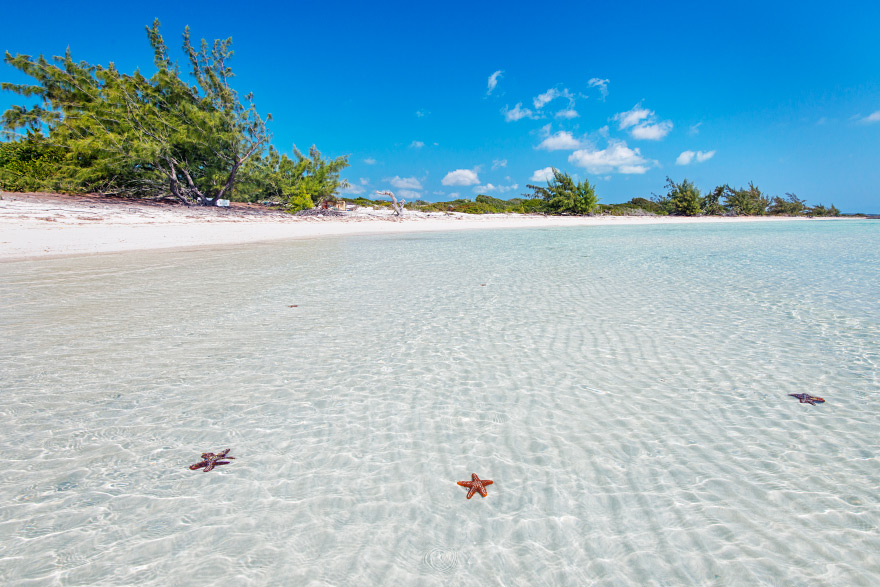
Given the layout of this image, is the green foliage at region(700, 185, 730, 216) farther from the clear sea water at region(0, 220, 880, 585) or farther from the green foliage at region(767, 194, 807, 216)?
the clear sea water at region(0, 220, 880, 585)

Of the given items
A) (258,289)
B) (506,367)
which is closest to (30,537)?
(506,367)

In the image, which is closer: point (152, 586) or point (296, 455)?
point (152, 586)

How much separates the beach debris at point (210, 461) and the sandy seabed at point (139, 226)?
9.55 m

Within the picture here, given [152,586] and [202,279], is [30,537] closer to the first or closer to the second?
[152,586]

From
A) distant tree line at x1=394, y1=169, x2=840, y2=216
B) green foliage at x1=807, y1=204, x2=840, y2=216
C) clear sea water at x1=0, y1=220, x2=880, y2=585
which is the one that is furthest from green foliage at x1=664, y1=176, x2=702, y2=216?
clear sea water at x1=0, y1=220, x2=880, y2=585

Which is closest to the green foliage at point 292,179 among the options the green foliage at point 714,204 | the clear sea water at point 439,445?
the clear sea water at point 439,445

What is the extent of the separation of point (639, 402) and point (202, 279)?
5680 millimetres

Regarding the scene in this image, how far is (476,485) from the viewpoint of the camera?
1.63 meters

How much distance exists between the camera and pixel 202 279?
19.3 ft

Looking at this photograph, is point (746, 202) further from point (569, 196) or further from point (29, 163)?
point (29, 163)

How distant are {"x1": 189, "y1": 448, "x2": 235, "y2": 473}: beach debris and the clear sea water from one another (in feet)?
0.13

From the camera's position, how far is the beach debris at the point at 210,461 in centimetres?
174

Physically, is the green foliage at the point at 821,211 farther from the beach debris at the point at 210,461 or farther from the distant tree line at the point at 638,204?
the beach debris at the point at 210,461

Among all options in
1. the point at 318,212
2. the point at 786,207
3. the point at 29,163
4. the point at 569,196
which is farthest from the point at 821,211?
the point at 29,163
